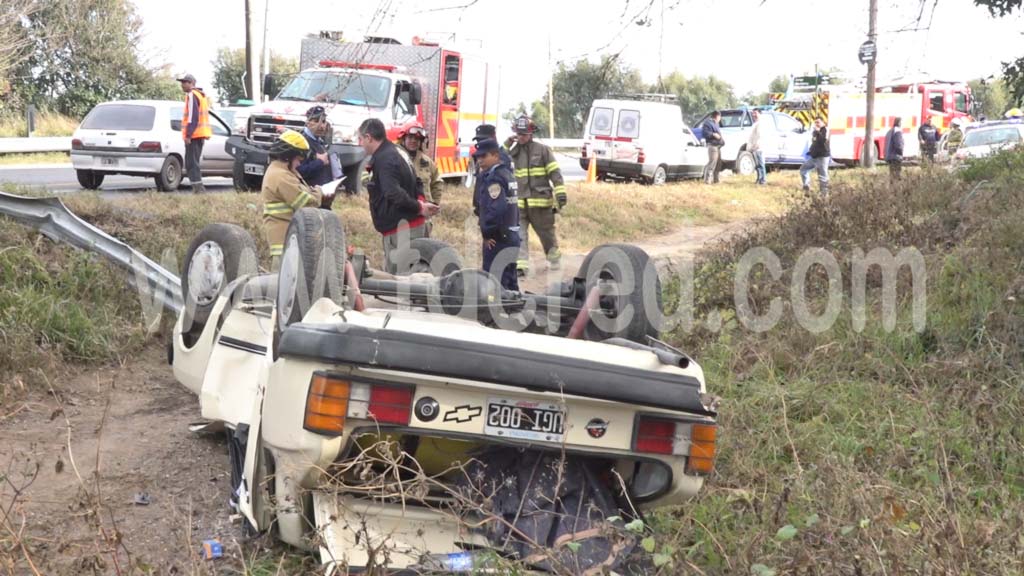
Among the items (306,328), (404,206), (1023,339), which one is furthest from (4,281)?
(1023,339)

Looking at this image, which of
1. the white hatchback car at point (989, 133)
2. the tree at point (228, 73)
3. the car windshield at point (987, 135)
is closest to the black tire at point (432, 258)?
the white hatchback car at point (989, 133)

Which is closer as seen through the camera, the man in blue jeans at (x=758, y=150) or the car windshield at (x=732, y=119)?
the man in blue jeans at (x=758, y=150)

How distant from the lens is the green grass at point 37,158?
21703 mm

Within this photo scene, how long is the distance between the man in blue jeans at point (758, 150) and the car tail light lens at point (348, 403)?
20.4 meters

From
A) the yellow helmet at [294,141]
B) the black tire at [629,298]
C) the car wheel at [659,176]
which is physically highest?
the yellow helmet at [294,141]

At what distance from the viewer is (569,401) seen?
336cm

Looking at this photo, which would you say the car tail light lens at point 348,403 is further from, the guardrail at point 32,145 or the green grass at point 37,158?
the guardrail at point 32,145

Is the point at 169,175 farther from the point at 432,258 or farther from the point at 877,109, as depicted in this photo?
the point at 877,109

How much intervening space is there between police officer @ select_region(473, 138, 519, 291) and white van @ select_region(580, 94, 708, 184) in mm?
13409

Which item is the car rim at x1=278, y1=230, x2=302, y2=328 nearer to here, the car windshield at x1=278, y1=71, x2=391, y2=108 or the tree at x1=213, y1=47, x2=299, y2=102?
the car windshield at x1=278, y1=71, x2=391, y2=108

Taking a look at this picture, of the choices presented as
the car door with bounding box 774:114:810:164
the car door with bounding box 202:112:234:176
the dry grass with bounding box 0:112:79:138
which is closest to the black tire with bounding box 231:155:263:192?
the car door with bounding box 202:112:234:176

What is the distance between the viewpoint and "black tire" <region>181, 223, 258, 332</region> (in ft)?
18.3

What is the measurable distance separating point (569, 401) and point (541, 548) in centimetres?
49

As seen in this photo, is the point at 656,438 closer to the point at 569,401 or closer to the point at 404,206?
the point at 569,401
